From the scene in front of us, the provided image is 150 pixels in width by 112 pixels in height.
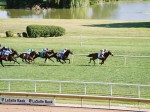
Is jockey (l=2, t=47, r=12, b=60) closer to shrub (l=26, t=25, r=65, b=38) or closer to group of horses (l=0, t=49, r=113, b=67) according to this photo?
group of horses (l=0, t=49, r=113, b=67)

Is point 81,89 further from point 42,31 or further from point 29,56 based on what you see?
point 42,31

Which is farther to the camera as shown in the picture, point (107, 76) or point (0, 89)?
Answer: point (107, 76)

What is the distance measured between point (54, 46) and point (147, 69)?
391 inches

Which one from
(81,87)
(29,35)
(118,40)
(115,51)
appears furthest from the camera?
(29,35)

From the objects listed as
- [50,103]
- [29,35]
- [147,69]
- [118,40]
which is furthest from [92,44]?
[50,103]

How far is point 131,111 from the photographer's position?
14.9m

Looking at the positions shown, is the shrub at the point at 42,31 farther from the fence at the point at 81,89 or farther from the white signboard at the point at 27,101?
the white signboard at the point at 27,101

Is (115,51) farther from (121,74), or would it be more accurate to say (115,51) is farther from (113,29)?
(113,29)

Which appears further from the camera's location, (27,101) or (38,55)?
(38,55)

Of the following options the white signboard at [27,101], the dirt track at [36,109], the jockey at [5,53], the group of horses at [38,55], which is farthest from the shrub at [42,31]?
the dirt track at [36,109]

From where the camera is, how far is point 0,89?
18.1 m

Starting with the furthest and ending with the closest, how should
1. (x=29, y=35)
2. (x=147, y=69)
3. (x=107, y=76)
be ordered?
(x=29, y=35)
(x=147, y=69)
(x=107, y=76)

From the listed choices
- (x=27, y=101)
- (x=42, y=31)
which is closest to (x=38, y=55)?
(x=27, y=101)

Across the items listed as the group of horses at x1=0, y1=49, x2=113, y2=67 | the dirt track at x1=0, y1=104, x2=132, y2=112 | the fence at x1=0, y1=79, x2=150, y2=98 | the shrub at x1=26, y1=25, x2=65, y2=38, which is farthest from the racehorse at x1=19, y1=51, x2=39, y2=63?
the shrub at x1=26, y1=25, x2=65, y2=38
